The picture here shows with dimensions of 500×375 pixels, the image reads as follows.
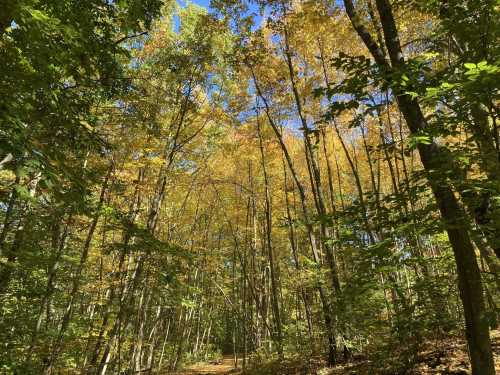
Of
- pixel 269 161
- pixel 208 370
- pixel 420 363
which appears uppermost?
pixel 269 161

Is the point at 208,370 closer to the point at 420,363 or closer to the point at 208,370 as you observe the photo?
the point at 208,370

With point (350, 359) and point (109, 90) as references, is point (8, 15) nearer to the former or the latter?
point (109, 90)

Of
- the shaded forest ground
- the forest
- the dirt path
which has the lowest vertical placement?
the dirt path

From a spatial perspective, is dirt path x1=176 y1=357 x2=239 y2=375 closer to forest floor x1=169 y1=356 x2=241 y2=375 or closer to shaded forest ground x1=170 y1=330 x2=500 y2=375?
forest floor x1=169 y1=356 x2=241 y2=375

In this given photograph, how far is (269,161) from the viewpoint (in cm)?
1460

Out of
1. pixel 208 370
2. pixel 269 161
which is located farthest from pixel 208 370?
pixel 269 161

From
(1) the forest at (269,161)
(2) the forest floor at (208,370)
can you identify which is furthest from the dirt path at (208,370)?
(1) the forest at (269,161)

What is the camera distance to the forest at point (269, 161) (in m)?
3.21

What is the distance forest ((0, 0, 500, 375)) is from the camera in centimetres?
321

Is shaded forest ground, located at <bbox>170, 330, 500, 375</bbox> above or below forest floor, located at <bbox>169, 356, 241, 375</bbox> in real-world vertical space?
above

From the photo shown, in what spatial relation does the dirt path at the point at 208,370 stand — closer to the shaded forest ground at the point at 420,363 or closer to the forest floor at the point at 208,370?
the forest floor at the point at 208,370

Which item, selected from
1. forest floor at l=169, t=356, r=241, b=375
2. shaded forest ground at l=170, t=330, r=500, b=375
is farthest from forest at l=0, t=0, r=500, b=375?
forest floor at l=169, t=356, r=241, b=375

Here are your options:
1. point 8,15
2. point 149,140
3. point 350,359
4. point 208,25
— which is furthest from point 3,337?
point 208,25

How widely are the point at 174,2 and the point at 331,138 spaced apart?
8035 mm
